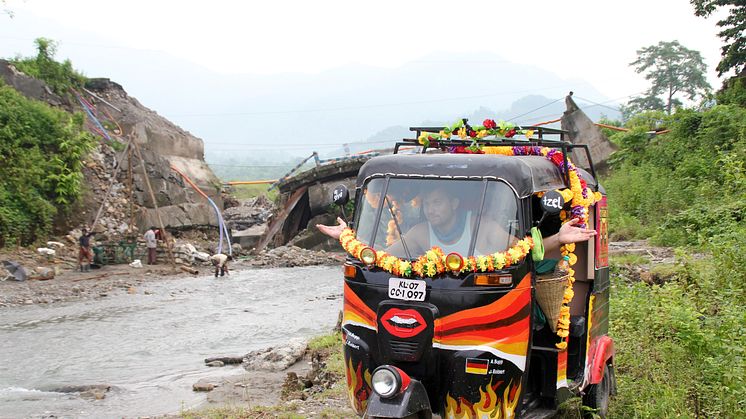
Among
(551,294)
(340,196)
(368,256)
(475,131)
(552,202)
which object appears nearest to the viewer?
(552,202)

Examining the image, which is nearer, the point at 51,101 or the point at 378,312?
the point at 378,312

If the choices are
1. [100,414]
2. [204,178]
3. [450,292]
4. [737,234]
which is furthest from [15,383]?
[204,178]

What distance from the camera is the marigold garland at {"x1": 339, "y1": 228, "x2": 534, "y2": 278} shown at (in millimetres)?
5930

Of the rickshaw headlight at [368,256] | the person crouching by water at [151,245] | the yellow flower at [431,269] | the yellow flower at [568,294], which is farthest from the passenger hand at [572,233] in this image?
the person crouching by water at [151,245]

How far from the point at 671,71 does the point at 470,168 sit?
63.1m

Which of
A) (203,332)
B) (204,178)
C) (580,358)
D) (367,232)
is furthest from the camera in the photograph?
(204,178)

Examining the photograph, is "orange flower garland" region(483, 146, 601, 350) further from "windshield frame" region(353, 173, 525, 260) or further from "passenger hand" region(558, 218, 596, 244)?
"windshield frame" region(353, 173, 525, 260)

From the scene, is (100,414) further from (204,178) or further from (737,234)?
(204,178)

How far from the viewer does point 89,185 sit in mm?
29953

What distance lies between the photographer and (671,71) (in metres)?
63.6

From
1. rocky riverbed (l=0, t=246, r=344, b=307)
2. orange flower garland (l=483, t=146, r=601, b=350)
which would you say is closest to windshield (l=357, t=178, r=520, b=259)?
orange flower garland (l=483, t=146, r=601, b=350)

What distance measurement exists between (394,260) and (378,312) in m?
0.44

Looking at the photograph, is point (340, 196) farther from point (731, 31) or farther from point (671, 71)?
point (671, 71)

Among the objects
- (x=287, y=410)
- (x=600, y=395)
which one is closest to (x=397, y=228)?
(x=287, y=410)
